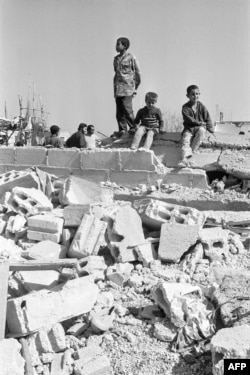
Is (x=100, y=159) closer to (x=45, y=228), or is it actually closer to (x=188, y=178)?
(x=188, y=178)

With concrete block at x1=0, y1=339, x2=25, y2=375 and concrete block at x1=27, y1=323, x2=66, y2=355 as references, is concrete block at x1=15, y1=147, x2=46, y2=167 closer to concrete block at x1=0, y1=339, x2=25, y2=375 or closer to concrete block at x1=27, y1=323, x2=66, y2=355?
concrete block at x1=27, y1=323, x2=66, y2=355

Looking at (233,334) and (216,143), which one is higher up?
(216,143)

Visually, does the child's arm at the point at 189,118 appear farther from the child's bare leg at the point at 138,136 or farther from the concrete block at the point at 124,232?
the concrete block at the point at 124,232

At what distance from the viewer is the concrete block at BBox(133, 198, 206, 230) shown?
16.5 feet

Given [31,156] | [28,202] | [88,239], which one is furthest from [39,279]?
[31,156]

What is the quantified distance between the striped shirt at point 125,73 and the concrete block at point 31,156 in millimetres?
1863

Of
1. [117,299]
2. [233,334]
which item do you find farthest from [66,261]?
[233,334]

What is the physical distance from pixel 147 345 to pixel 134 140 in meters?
4.42

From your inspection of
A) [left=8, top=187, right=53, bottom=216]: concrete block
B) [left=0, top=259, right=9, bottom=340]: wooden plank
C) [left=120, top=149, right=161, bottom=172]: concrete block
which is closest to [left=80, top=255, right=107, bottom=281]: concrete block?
[left=0, top=259, right=9, bottom=340]: wooden plank

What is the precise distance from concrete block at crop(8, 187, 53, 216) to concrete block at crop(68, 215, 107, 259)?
1068 mm

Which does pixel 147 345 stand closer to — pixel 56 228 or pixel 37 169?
pixel 56 228

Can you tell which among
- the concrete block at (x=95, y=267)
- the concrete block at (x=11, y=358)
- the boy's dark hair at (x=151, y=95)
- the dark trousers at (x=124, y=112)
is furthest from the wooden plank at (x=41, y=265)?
the dark trousers at (x=124, y=112)

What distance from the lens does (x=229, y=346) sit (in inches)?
110

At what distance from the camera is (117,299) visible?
405 centimetres
